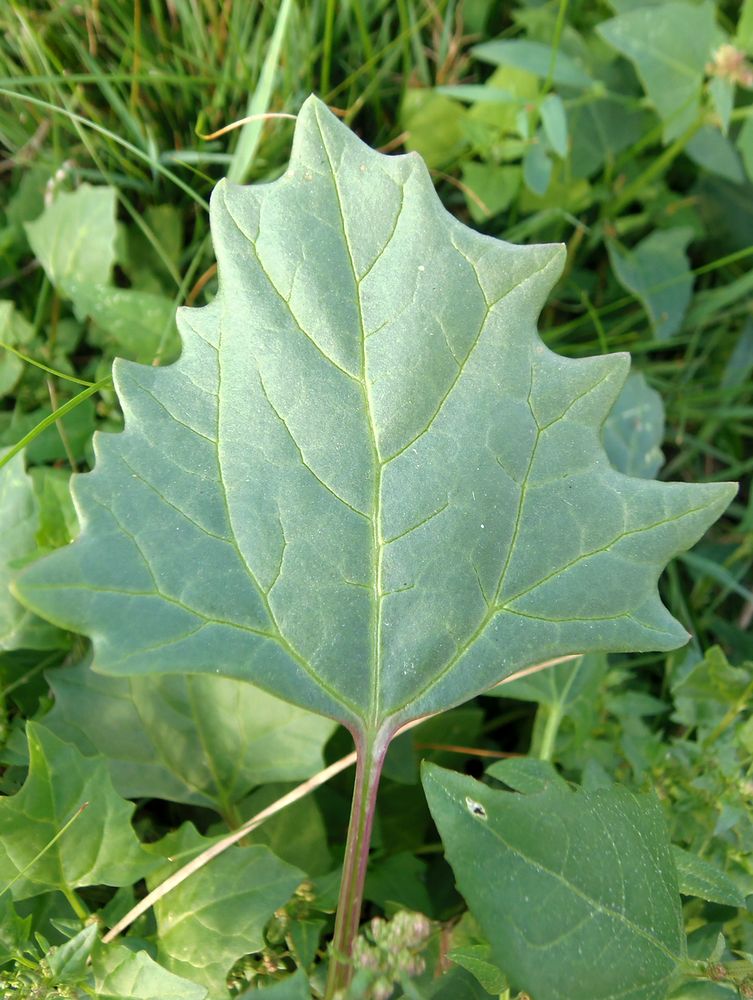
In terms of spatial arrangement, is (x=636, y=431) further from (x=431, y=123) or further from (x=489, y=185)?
(x=431, y=123)

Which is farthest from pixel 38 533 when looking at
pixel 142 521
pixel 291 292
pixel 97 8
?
pixel 97 8

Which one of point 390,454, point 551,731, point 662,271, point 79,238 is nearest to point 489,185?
point 662,271

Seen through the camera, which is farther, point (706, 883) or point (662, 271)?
point (662, 271)

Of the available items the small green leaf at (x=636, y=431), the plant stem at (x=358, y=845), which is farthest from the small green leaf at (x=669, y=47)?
the plant stem at (x=358, y=845)

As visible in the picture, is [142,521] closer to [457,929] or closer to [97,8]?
[457,929]

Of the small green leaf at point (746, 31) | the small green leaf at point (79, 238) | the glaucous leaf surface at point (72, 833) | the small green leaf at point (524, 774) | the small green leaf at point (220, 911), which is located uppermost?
the small green leaf at point (746, 31)

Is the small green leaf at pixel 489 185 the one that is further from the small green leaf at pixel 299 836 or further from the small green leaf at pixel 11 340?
the small green leaf at pixel 299 836
